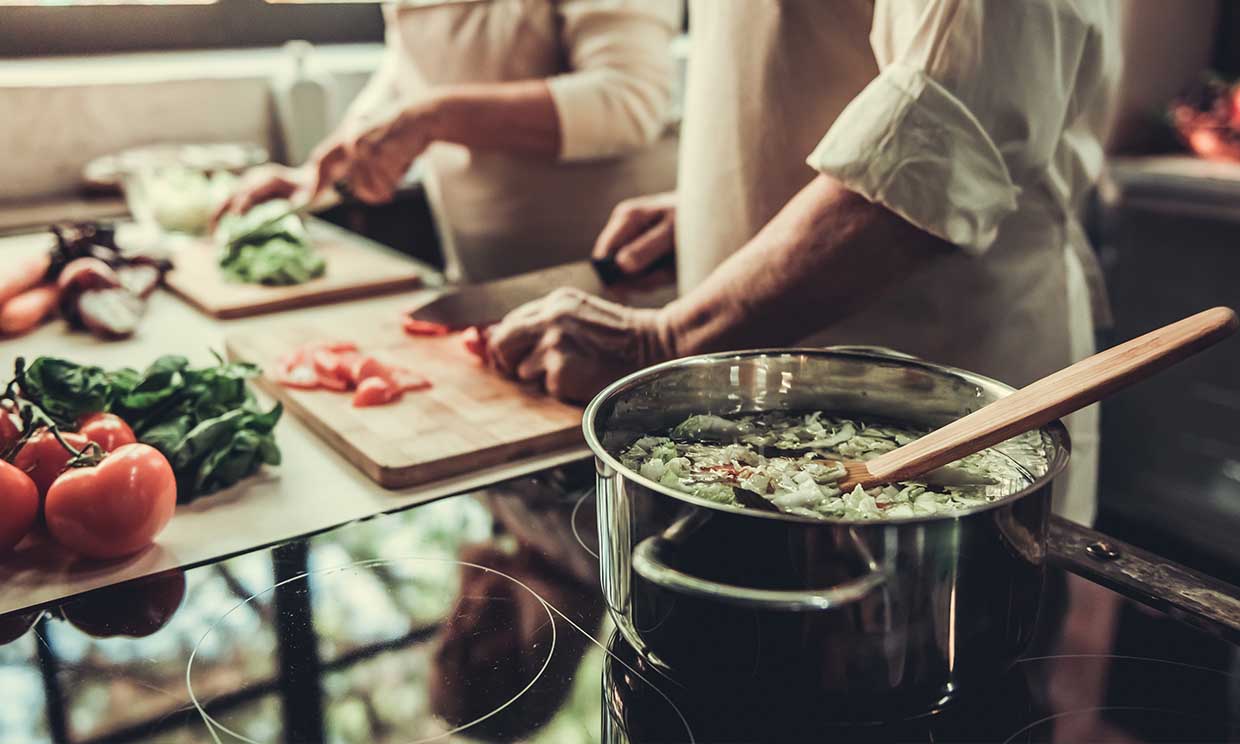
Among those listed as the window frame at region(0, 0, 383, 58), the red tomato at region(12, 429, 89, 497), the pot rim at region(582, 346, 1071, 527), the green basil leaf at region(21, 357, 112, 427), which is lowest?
the red tomato at region(12, 429, 89, 497)

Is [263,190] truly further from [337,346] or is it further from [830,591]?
[830,591]

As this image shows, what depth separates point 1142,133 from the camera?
3051mm

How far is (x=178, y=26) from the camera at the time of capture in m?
2.68

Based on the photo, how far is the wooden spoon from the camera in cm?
61

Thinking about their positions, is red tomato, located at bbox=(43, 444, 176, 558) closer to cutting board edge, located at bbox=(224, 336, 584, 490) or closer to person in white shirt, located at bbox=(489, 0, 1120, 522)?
cutting board edge, located at bbox=(224, 336, 584, 490)

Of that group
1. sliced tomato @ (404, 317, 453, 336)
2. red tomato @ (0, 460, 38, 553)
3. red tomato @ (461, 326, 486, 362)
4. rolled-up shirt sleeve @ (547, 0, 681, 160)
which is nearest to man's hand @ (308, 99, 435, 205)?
rolled-up shirt sleeve @ (547, 0, 681, 160)

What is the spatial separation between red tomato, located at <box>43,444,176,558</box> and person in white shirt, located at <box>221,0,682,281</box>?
3.11ft

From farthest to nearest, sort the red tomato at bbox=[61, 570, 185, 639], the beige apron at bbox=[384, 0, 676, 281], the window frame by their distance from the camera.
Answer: the window frame < the beige apron at bbox=[384, 0, 676, 281] < the red tomato at bbox=[61, 570, 185, 639]

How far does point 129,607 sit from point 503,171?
1201 millimetres

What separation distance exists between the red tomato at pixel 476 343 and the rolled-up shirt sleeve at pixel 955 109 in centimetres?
54

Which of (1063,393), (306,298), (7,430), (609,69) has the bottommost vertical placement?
(306,298)

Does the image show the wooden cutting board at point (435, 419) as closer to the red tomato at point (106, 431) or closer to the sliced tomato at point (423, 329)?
the sliced tomato at point (423, 329)

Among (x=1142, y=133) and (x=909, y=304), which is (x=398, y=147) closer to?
(x=909, y=304)

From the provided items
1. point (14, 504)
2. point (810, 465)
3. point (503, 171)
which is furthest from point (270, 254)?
point (810, 465)
